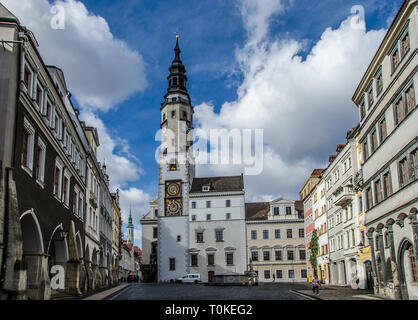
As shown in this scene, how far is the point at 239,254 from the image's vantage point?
7331 centimetres

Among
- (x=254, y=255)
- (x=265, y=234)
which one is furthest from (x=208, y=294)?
(x=265, y=234)

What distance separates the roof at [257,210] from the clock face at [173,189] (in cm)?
1290

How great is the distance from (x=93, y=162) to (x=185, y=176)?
1358 inches

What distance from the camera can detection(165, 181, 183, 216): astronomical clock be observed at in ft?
246

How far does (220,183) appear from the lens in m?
78.7

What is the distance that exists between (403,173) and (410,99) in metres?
3.92

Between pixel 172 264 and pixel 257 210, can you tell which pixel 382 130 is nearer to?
pixel 172 264

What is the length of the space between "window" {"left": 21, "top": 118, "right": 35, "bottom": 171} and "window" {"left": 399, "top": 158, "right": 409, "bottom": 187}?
1818 cm

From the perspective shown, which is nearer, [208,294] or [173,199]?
[208,294]

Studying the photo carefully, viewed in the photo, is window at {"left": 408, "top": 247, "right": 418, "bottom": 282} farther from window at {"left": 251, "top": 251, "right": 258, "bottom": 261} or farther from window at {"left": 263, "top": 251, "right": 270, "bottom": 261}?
Answer: window at {"left": 251, "top": 251, "right": 258, "bottom": 261}

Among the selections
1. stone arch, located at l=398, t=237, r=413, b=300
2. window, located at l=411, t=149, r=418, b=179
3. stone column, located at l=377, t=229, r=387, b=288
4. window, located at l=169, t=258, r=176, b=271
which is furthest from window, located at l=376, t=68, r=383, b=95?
window, located at l=169, t=258, r=176, b=271

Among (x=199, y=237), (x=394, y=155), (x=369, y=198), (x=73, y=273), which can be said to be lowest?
(x=73, y=273)
